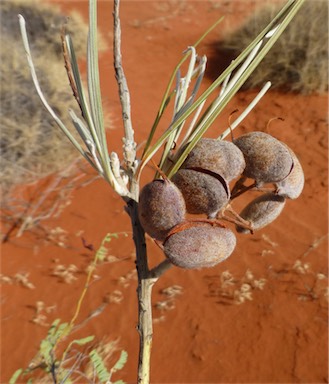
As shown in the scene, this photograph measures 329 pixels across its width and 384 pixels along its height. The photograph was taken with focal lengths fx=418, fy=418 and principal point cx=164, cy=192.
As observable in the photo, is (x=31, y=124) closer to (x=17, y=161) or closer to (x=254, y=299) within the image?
(x=17, y=161)

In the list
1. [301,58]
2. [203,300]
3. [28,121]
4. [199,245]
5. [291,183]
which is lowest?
[199,245]

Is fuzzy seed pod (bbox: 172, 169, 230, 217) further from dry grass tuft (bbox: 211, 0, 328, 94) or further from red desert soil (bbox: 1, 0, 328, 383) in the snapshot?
dry grass tuft (bbox: 211, 0, 328, 94)

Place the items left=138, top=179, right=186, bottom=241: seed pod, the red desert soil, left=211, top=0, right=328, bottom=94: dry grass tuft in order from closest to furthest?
left=138, top=179, right=186, bottom=241: seed pod
the red desert soil
left=211, top=0, right=328, bottom=94: dry grass tuft

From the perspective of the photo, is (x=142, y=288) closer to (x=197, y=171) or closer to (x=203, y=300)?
(x=197, y=171)

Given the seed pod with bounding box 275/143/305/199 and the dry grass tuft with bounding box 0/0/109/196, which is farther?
the dry grass tuft with bounding box 0/0/109/196

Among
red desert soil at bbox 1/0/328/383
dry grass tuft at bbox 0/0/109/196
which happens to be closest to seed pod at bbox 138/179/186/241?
red desert soil at bbox 1/0/328/383

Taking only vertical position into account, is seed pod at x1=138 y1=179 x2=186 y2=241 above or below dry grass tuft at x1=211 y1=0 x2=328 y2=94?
below

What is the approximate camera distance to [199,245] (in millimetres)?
555

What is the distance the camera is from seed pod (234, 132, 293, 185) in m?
0.59

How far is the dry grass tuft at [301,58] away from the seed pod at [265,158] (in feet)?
15.2

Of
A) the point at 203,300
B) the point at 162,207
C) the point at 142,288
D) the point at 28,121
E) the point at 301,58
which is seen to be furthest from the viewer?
the point at 301,58

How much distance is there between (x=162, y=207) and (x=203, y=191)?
0.06 metres

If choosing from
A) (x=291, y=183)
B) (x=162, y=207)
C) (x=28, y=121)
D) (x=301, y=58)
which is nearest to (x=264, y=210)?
(x=291, y=183)

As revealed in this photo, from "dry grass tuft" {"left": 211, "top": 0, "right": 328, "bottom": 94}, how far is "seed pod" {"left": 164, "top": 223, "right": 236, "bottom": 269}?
15.6 ft
